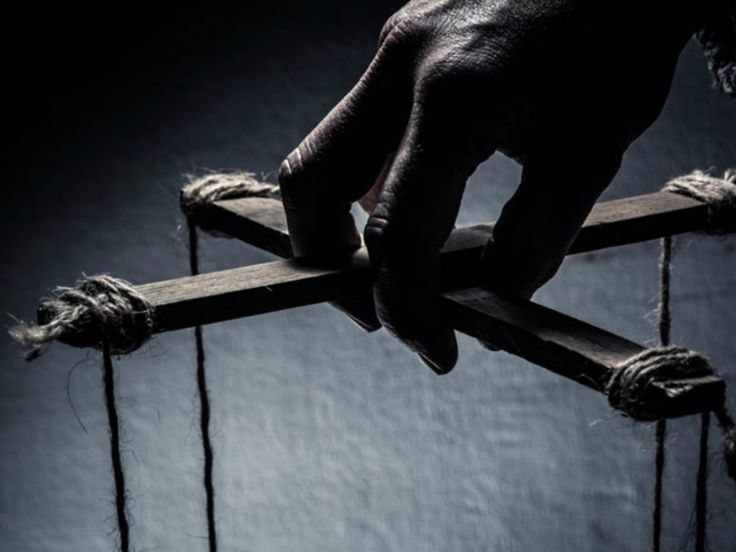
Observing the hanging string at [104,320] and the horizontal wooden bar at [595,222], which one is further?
the horizontal wooden bar at [595,222]

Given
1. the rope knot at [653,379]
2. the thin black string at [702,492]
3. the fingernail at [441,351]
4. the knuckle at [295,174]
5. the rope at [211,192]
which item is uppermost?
the rope at [211,192]

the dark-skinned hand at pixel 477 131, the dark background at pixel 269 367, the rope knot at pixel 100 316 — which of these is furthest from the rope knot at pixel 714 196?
the dark background at pixel 269 367

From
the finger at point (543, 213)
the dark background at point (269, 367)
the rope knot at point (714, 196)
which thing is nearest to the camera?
the finger at point (543, 213)

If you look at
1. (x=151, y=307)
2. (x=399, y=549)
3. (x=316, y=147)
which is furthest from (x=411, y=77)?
(x=399, y=549)

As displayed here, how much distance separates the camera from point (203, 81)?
4.13 ft

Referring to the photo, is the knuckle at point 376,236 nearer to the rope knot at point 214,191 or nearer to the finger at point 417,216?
the finger at point 417,216

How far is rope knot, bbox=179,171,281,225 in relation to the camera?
2.39ft

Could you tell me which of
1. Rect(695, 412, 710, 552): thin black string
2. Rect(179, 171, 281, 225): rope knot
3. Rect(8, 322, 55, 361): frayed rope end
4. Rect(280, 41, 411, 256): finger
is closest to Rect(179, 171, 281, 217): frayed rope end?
Rect(179, 171, 281, 225): rope knot

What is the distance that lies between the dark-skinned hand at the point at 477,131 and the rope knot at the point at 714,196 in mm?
106

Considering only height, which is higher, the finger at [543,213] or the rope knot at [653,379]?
the finger at [543,213]

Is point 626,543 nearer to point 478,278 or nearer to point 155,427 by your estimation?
point 155,427

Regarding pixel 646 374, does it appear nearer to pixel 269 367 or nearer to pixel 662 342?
pixel 662 342

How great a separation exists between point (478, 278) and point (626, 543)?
2.05ft

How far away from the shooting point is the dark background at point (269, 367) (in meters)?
1.16
